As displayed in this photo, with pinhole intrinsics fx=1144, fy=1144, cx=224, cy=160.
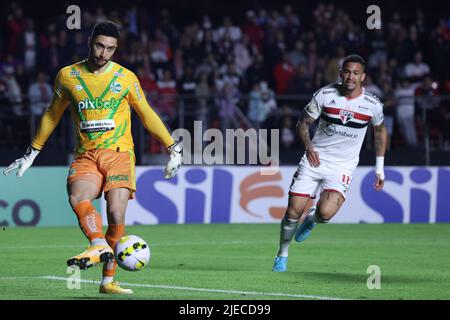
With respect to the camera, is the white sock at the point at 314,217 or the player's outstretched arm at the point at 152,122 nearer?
the player's outstretched arm at the point at 152,122

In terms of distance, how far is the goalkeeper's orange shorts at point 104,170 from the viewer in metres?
10.1

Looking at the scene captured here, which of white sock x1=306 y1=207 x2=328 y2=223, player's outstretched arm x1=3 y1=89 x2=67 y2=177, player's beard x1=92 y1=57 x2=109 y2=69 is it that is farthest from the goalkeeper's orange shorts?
white sock x1=306 y1=207 x2=328 y2=223

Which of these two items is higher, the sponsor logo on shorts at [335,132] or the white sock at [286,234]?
the sponsor logo on shorts at [335,132]

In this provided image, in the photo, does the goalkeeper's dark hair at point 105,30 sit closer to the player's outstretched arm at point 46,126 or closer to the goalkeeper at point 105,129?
the goalkeeper at point 105,129

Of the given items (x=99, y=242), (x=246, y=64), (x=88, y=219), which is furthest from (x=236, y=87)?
(x=99, y=242)

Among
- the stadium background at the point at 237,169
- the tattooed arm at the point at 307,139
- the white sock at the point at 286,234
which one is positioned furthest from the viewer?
the tattooed arm at the point at 307,139

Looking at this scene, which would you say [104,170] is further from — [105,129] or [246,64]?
[246,64]

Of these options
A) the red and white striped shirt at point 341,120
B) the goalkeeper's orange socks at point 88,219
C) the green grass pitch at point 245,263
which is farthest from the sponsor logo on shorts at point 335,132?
the goalkeeper's orange socks at point 88,219

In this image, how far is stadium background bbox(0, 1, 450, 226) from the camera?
69.0 feet

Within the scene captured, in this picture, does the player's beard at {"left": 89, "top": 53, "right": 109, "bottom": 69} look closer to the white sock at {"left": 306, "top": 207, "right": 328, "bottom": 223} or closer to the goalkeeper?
the goalkeeper

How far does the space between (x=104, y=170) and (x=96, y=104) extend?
60 cm

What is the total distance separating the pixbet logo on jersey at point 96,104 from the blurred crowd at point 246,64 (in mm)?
12597

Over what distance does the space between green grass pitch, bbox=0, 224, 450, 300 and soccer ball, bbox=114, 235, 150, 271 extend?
453 mm
